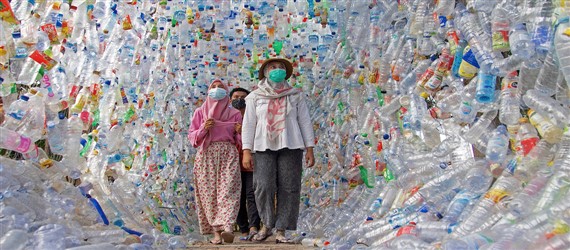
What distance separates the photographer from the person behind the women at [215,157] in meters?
6.00

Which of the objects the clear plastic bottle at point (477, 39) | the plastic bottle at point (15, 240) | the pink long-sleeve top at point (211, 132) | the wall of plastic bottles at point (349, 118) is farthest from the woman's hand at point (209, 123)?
the clear plastic bottle at point (477, 39)

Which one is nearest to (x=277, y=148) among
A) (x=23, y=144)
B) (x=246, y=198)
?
(x=246, y=198)

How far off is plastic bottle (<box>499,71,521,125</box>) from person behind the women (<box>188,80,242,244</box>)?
322 centimetres

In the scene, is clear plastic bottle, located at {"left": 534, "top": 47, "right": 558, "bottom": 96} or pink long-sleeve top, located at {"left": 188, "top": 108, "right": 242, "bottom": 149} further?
pink long-sleeve top, located at {"left": 188, "top": 108, "right": 242, "bottom": 149}

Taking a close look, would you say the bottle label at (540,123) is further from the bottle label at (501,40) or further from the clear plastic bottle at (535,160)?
the bottle label at (501,40)

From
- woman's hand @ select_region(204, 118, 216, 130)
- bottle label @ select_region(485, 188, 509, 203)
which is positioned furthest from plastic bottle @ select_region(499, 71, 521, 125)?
woman's hand @ select_region(204, 118, 216, 130)

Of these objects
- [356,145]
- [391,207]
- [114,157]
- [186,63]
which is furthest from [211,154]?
[186,63]

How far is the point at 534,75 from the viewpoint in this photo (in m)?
2.98

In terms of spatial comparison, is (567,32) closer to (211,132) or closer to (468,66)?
(468,66)

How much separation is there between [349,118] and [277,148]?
1.70 m

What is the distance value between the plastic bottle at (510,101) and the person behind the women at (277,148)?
2.27 m

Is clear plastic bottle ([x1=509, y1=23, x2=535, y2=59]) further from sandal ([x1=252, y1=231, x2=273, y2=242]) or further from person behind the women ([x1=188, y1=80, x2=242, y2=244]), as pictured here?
person behind the women ([x1=188, y1=80, x2=242, y2=244])

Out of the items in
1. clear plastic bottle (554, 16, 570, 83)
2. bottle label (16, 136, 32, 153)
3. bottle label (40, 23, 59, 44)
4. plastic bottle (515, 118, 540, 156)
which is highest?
bottle label (40, 23, 59, 44)

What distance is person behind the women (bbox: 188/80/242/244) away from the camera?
6.00 meters
